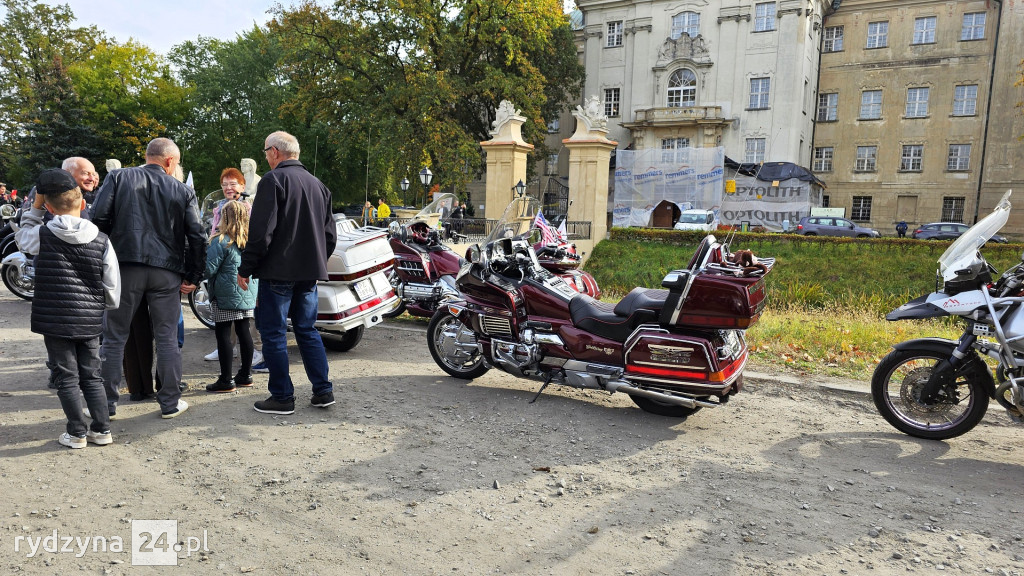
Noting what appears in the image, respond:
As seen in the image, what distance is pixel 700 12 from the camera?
129 ft

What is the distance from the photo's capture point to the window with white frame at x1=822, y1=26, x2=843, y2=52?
40781 mm

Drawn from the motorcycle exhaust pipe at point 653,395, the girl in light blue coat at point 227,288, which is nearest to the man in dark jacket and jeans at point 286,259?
the girl in light blue coat at point 227,288

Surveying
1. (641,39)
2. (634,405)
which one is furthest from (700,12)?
(634,405)

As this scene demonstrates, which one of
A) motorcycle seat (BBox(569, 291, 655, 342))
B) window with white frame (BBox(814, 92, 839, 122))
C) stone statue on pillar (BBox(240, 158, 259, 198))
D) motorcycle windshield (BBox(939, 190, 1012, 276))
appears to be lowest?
motorcycle seat (BBox(569, 291, 655, 342))

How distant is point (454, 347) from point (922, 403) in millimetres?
3743

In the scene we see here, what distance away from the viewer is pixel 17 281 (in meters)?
10.1

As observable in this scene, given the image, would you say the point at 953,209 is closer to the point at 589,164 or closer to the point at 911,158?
the point at 911,158

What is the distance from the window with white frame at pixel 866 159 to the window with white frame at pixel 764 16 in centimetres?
972

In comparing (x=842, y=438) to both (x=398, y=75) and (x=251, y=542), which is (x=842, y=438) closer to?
(x=251, y=542)

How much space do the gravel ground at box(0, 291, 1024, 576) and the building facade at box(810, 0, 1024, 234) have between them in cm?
3977

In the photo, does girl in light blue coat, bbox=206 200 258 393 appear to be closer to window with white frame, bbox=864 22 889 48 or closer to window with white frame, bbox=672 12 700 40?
window with white frame, bbox=672 12 700 40

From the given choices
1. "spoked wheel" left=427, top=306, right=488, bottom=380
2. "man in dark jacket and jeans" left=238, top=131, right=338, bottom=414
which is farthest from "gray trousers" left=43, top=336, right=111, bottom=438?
"spoked wheel" left=427, top=306, right=488, bottom=380

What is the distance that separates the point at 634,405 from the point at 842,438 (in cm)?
153

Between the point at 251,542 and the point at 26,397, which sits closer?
the point at 251,542
